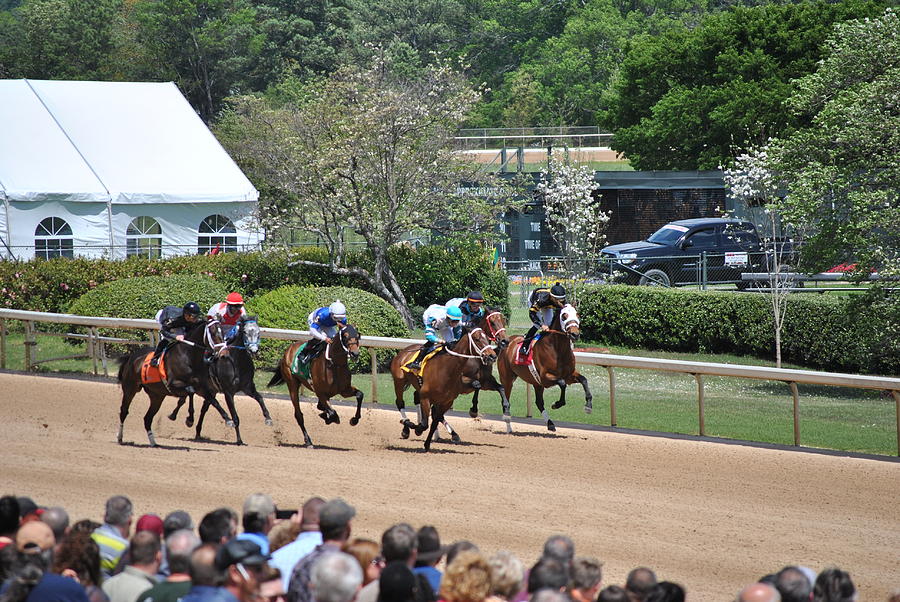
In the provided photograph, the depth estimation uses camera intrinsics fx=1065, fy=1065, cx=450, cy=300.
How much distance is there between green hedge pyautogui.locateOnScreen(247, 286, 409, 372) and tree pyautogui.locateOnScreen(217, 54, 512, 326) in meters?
3.78

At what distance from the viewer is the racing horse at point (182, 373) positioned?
12.4 metres

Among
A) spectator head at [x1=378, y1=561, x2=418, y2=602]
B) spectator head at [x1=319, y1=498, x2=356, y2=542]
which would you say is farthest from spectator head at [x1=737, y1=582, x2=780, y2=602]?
spectator head at [x1=319, y1=498, x2=356, y2=542]

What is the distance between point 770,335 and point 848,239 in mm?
3808

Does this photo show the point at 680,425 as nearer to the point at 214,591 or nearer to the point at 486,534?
the point at 486,534

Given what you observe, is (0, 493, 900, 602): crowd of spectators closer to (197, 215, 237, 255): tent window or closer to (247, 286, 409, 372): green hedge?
(247, 286, 409, 372): green hedge

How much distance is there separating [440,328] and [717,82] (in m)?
28.9

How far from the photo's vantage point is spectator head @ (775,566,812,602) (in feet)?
15.8

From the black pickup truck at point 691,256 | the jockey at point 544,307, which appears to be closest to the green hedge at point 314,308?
the jockey at point 544,307

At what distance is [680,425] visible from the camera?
14.0m

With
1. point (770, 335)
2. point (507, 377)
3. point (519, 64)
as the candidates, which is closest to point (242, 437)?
point (507, 377)

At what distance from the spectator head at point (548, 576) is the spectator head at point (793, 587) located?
97 cm

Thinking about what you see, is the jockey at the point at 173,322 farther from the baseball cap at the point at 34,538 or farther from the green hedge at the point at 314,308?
the baseball cap at the point at 34,538

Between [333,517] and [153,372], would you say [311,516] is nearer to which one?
[333,517]

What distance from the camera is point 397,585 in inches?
183
